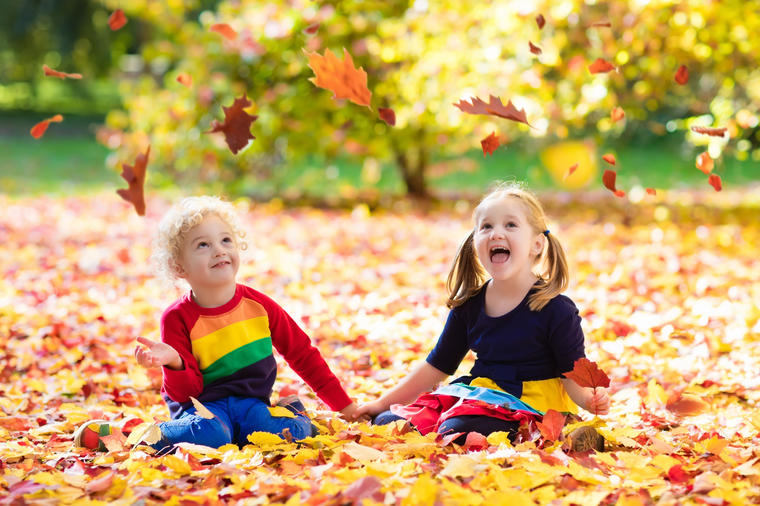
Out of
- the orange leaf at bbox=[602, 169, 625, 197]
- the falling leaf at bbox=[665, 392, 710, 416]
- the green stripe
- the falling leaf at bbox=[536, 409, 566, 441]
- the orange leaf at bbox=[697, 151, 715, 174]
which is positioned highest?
the orange leaf at bbox=[697, 151, 715, 174]

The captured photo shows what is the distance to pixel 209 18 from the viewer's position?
8797 millimetres

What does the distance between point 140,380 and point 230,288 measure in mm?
984

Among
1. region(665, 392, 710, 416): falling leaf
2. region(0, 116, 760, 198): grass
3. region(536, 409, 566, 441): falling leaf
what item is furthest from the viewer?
region(0, 116, 760, 198): grass

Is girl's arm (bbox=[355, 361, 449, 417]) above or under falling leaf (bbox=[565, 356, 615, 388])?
under

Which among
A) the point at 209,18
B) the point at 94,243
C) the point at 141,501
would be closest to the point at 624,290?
the point at 141,501

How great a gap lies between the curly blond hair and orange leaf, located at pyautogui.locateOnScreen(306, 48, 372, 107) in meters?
0.50

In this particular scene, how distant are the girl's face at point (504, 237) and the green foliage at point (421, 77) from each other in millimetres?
2751

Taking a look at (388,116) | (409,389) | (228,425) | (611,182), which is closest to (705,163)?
(611,182)

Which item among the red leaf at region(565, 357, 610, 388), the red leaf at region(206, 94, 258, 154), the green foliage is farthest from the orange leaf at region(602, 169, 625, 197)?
the green foliage

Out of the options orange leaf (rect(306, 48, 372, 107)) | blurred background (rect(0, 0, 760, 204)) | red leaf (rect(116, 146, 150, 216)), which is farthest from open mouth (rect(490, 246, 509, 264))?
blurred background (rect(0, 0, 760, 204))

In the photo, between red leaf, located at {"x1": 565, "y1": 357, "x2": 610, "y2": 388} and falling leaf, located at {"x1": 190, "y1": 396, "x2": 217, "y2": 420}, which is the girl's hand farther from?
falling leaf, located at {"x1": 190, "y1": 396, "x2": 217, "y2": 420}

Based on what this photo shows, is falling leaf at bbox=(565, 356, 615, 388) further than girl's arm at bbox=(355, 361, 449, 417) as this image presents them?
No

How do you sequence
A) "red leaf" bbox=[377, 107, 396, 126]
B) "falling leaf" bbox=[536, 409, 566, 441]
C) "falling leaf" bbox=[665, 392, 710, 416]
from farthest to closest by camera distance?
1. "falling leaf" bbox=[665, 392, 710, 416]
2. "red leaf" bbox=[377, 107, 396, 126]
3. "falling leaf" bbox=[536, 409, 566, 441]

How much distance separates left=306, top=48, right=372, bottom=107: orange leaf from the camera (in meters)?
2.70
